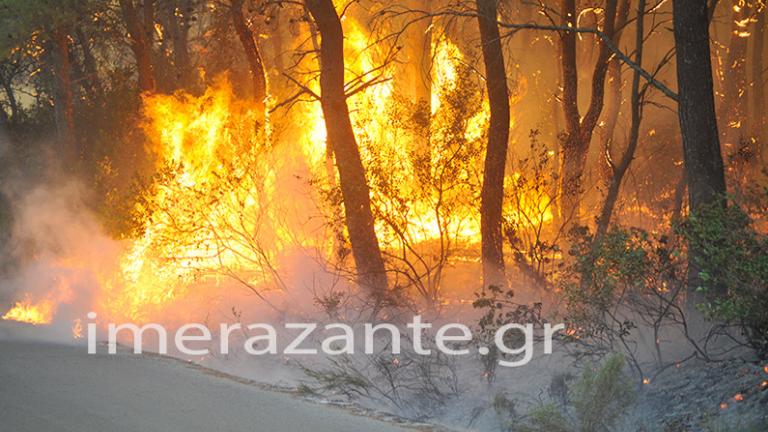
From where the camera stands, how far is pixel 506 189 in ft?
55.6

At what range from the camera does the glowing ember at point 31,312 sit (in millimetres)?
19031

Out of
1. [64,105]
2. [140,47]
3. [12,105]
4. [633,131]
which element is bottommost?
[633,131]

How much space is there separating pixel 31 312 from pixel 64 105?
8.32 meters

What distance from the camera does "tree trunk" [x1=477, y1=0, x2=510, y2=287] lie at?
51.1 feet

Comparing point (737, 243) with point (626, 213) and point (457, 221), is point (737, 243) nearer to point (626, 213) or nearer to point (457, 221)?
point (457, 221)

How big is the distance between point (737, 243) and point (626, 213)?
31.6 ft

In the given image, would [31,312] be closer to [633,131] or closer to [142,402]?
[142,402]

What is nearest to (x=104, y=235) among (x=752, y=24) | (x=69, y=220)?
(x=69, y=220)

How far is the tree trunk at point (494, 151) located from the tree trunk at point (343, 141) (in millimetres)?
1622

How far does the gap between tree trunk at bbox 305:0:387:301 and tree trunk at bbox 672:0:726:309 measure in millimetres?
5661

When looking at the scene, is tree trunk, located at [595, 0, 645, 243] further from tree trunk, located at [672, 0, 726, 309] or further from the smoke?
the smoke

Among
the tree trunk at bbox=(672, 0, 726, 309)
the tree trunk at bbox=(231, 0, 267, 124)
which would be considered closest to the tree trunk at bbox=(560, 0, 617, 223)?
the tree trunk at bbox=(672, 0, 726, 309)

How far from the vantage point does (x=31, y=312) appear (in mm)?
20359

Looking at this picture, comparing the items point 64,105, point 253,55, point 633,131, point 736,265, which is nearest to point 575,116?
point 633,131
